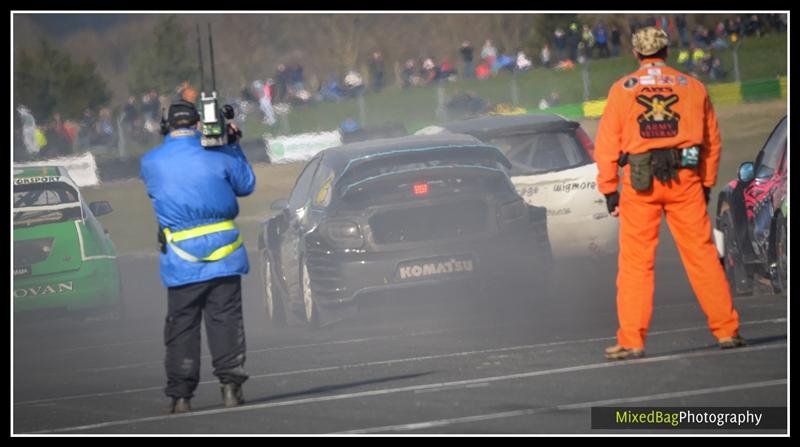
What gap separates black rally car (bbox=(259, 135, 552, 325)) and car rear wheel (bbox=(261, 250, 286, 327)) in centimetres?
103

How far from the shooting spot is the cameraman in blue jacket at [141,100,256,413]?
8.80m

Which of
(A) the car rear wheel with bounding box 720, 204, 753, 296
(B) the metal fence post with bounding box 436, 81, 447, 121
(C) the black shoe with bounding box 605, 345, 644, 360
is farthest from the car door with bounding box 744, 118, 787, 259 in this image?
(B) the metal fence post with bounding box 436, 81, 447, 121

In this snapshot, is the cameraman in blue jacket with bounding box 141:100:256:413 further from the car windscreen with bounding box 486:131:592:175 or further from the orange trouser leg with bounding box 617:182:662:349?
the car windscreen with bounding box 486:131:592:175

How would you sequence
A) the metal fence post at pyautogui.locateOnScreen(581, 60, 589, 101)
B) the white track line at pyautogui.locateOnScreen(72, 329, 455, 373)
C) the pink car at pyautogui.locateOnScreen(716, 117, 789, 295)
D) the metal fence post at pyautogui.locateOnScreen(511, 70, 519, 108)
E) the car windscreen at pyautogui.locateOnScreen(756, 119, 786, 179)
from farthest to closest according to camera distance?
the metal fence post at pyautogui.locateOnScreen(511, 70, 519, 108) → the metal fence post at pyautogui.locateOnScreen(581, 60, 589, 101) → the car windscreen at pyautogui.locateOnScreen(756, 119, 786, 179) → the pink car at pyautogui.locateOnScreen(716, 117, 789, 295) → the white track line at pyautogui.locateOnScreen(72, 329, 455, 373)

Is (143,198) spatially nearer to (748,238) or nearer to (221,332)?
(748,238)

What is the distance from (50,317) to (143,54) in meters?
21.4

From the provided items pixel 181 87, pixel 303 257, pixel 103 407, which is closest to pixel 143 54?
pixel 181 87

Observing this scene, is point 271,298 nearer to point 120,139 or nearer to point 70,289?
point 70,289

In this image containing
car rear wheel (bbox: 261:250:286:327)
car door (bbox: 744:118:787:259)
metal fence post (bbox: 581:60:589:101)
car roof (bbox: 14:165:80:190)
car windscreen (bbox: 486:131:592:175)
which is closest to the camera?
car door (bbox: 744:118:787:259)

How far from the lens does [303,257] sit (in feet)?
44.4

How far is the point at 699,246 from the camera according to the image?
9.03m

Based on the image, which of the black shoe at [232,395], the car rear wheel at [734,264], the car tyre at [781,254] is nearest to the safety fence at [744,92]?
the car rear wheel at [734,264]

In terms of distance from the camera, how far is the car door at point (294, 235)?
45.2 feet

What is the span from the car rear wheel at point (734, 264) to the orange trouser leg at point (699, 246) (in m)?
4.33
